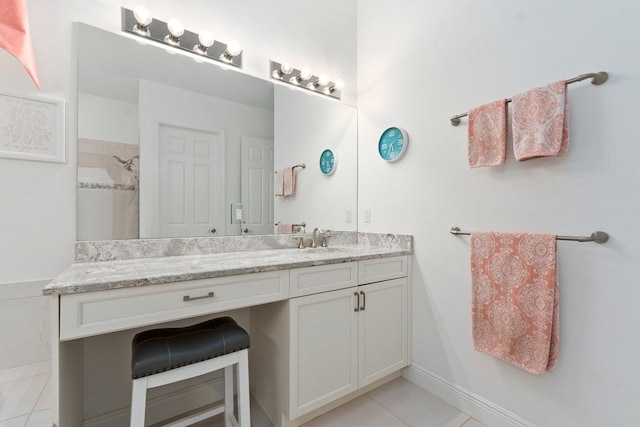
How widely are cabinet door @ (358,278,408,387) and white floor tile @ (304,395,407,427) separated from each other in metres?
0.14

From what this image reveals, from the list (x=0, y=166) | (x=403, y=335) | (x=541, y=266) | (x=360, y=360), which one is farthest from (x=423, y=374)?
(x=0, y=166)

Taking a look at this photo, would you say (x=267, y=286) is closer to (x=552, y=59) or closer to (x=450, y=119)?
(x=450, y=119)

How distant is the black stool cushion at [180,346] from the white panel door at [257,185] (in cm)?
75

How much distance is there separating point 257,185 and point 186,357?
116 cm

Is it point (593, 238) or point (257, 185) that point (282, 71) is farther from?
point (593, 238)

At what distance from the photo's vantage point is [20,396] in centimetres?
109

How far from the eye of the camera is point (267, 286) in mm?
1374

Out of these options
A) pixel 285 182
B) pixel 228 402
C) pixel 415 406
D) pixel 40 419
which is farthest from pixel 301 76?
pixel 415 406

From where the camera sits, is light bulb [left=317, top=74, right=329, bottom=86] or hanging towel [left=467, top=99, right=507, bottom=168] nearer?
hanging towel [left=467, top=99, right=507, bottom=168]

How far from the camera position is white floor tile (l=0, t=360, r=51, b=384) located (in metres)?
1.19

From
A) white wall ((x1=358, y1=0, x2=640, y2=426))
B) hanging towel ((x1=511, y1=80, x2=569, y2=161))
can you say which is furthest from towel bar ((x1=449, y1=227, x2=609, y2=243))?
hanging towel ((x1=511, y1=80, x2=569, y2=161))

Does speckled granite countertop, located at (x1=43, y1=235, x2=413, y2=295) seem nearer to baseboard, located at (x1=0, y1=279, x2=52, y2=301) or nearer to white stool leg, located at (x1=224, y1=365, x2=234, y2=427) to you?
baseboard, located at (x1=0, y1=279, x2=52, y2=301)

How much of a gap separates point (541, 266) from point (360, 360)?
1.09 meters

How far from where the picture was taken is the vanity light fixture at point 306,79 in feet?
6.70
